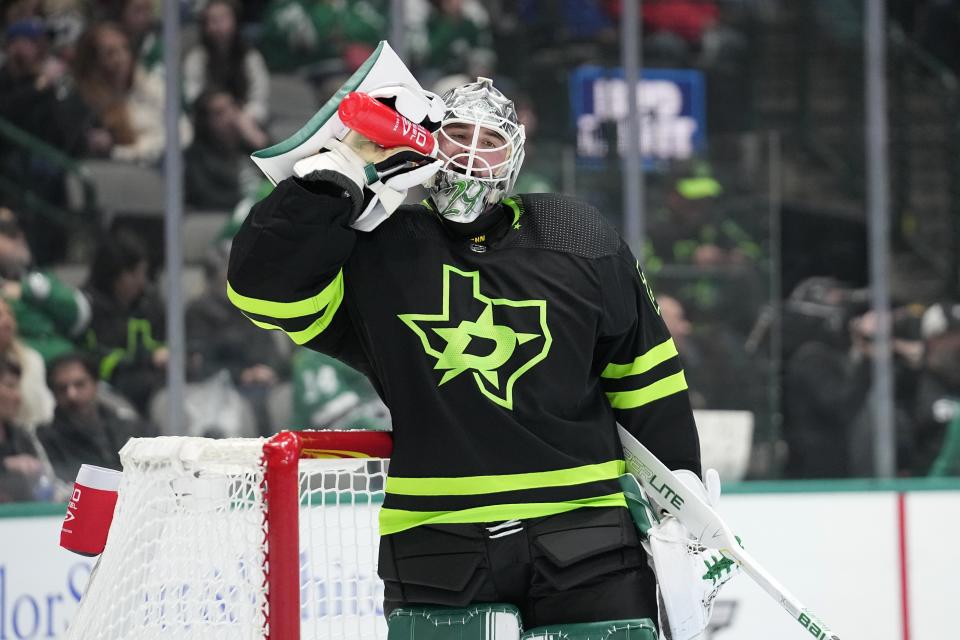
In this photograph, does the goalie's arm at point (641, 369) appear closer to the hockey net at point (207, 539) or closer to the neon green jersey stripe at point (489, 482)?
the neon green jersey stripe at point (489, 482)

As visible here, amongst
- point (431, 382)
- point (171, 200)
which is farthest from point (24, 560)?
point (431, 382)

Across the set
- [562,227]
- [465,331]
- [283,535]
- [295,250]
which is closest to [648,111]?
[562,227]

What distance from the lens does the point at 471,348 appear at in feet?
6.03

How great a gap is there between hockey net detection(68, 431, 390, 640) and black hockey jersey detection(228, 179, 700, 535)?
0.15m

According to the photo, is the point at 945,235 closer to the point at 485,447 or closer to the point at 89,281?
the point at 89,281

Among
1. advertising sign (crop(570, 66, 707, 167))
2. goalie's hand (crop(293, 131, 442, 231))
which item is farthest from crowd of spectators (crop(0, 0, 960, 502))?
goalie's hand (crop(293, 131, 442, 231))

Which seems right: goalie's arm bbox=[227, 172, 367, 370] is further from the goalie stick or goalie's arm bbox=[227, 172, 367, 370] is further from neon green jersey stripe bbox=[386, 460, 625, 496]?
the goalie stick

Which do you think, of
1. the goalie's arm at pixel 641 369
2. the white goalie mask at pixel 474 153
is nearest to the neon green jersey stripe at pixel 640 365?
the goalie's arm at pixel 641 369

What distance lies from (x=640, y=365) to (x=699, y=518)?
235 millimetres

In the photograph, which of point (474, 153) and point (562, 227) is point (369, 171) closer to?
point (474, 153)

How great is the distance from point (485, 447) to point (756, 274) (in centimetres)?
293

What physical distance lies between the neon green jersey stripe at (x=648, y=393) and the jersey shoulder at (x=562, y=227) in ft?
0.65

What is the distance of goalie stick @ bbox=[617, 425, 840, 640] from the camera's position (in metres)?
1.98

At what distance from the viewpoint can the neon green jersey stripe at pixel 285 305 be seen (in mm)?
1808
